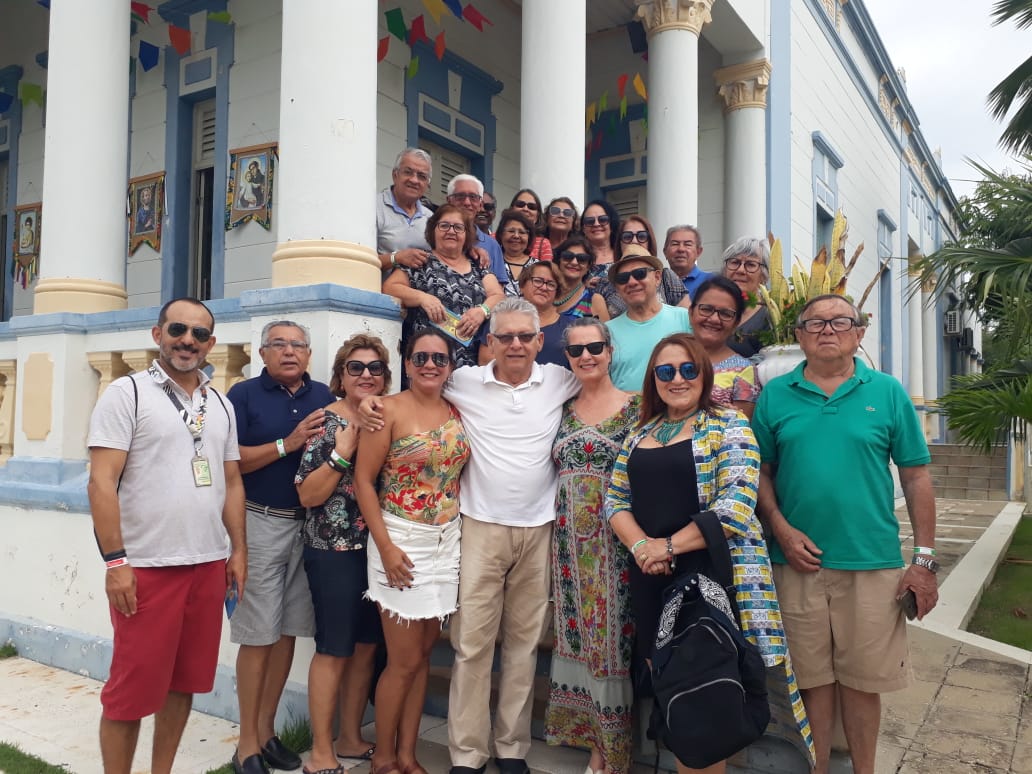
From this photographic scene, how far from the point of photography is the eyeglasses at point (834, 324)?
3041mm

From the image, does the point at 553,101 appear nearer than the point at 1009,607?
Yes

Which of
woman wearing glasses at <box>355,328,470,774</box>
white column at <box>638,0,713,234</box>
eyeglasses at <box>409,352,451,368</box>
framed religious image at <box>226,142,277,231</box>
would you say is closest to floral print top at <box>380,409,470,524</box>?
woman wearing glasses at <box>355,328,470,774</box>

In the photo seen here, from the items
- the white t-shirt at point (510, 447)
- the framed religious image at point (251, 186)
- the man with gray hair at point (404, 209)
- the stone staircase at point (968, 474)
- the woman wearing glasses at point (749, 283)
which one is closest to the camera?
the white t-shirt at point (510, 447)

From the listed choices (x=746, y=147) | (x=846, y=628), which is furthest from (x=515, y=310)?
(x=746, y=147)

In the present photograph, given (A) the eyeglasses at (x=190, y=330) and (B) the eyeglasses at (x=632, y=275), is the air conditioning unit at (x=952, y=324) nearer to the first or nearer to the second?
(B) the eyeglasses at (x=632, y=275)

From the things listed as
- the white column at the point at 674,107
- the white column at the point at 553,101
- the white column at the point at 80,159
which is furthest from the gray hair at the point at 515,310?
the white column at the point at 674,107

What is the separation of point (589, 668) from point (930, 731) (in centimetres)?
193

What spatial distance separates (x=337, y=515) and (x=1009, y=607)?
255 inches

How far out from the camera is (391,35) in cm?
793

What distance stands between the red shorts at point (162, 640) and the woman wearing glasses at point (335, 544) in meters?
0.42

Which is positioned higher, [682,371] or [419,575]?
[682,371]

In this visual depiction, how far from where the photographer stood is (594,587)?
10.6ft

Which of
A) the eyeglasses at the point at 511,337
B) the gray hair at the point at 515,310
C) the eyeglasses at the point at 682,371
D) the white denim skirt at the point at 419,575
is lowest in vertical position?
the white denim skirt at the point at 419,575

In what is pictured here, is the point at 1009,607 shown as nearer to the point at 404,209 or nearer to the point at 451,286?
the point at 451,286
